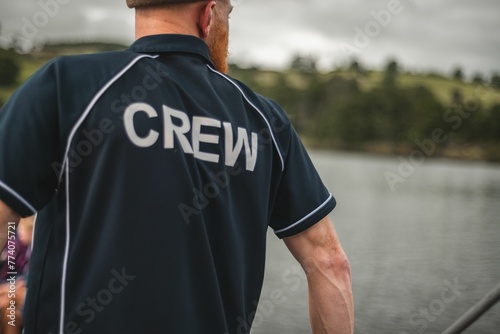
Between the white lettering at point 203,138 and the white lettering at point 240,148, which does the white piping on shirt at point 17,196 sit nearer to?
the white lettering at point 203,138

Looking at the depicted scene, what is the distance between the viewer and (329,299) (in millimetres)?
1978

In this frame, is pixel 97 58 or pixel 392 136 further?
pixel 392 136

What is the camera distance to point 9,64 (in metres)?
30.7

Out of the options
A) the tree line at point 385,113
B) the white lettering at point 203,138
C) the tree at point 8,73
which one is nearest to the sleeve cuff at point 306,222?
the white lettering at point 203,138

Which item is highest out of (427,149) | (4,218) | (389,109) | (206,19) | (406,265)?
(206,19)

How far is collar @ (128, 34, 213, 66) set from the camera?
174cm

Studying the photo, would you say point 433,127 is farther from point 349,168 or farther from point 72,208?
point 72,208

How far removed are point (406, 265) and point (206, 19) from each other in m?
→ 25.7

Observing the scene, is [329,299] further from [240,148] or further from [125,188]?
[125,188]

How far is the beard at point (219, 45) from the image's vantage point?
1.96 meters

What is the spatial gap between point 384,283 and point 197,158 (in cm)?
2232

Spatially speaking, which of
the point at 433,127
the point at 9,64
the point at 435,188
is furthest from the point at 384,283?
the point at 433,127

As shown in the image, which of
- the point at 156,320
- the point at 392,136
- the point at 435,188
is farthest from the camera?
the point at 392,136

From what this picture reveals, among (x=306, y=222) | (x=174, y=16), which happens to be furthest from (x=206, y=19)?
(x=306, y=222)
